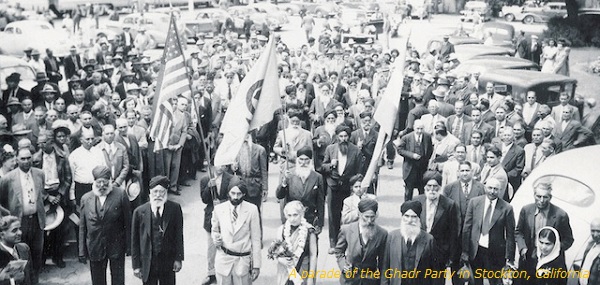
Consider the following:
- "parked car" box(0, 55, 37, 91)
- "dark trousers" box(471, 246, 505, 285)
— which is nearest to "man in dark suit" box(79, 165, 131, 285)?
"dark trousers" box(471, 246, 505, 285)

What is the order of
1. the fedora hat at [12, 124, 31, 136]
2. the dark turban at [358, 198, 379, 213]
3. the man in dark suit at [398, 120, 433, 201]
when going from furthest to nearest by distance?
the man in dark suit at [398, 120, 433, 201] → the fedora hat at [12, 124, 31, 136] → the dark turban at [358, 198, 379, 213]

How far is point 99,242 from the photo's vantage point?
270 inches

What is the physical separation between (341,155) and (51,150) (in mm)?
3832

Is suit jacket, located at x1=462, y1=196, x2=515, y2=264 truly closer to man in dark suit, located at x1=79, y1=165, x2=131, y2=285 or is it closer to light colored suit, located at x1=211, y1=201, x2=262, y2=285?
light colored suit, located at x1=211, y1=201, x2=262, y2=285

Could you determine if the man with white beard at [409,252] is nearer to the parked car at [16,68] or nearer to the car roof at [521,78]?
the car roof at [521,78]

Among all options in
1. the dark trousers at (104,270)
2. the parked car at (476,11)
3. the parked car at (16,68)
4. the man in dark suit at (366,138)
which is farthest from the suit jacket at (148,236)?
the parked car at (476,11)

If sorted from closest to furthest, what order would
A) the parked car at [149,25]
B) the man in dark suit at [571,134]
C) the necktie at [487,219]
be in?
the necktie at [487,219] < the man in dark suit at [571,134] < the parked car at [149,25]

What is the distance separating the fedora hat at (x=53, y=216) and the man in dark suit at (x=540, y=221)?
562 centimetres

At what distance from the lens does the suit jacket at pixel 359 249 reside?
5.95 meters

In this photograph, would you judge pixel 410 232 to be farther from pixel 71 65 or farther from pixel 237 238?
pixel 71 65

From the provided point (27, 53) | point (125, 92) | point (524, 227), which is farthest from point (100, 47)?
point (524, 227)

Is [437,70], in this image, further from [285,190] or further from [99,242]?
[99,242]

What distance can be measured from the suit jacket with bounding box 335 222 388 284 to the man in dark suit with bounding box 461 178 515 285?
51.4 inches

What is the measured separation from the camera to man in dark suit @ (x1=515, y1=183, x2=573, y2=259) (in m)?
6.38
